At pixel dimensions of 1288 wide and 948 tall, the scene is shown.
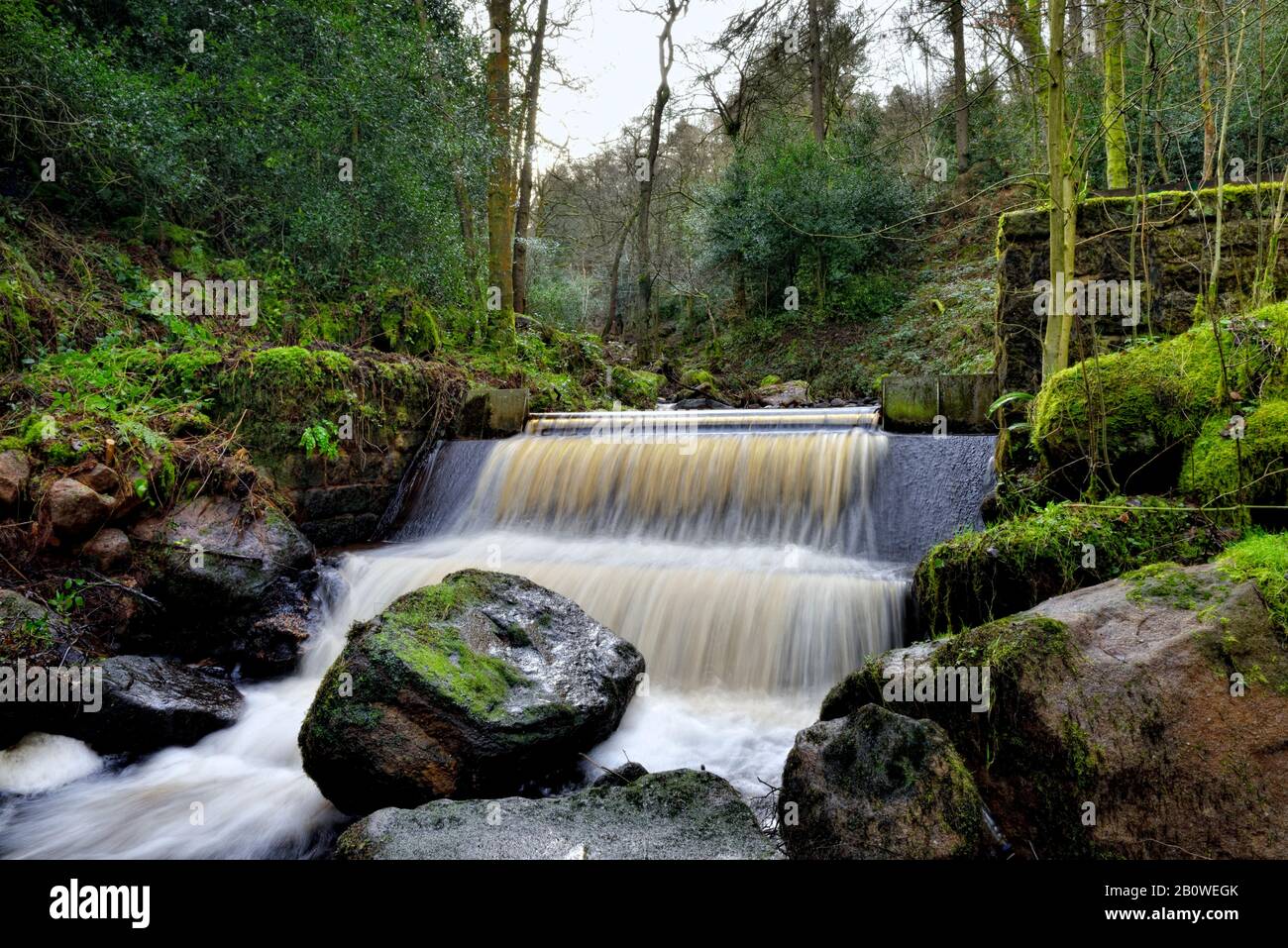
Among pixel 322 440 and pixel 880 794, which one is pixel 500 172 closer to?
pixel 322 440

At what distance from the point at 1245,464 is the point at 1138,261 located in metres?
2.96

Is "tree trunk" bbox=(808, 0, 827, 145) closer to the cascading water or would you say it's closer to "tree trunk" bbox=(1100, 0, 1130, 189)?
"tree trunk" bbox=(1100, 0, 1130, 189)

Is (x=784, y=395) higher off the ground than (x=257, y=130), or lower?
Result: lower

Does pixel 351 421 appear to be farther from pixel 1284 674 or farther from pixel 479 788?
pixel 1284 674

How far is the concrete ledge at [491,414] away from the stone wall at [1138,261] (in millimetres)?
5763

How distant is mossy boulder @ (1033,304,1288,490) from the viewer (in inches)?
146

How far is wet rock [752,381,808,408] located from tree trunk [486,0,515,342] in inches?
213

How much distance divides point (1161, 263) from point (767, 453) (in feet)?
11.9

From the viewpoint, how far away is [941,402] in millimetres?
6887

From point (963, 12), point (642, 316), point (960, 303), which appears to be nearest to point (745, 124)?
point (642, 316)

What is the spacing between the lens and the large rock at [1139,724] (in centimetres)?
224

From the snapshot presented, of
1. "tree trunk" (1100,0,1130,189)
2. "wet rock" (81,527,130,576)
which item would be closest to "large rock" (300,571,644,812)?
"wet rock" (81,527,130,576)

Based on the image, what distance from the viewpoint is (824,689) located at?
175 inches

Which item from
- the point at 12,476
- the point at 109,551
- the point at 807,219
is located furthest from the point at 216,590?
the point at 807,219
